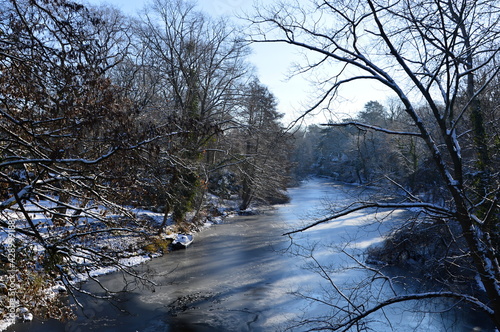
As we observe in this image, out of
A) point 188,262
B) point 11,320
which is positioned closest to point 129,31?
point 188,262

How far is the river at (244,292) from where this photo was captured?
29.6ft

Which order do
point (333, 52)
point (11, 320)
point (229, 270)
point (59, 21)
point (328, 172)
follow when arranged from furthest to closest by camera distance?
1. point (328, 172)
2. point (229, 270)
3. point (11, 320)
4. point (333, 52)
5. point (59, 21)

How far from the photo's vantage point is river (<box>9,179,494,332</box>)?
9.02 meters

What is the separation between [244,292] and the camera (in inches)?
472

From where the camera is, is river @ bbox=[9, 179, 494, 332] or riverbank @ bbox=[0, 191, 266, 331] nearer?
riverbank @ bbox=[0, 191, 266, 331]

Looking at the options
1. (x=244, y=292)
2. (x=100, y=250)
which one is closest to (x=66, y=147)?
(x=100, y=250)

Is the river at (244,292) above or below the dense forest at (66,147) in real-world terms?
below

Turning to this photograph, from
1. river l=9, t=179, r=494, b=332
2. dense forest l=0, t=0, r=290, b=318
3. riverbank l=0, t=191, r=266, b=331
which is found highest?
dense forest l=0, t=0, r=290, b=318

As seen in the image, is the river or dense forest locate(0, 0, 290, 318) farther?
the river

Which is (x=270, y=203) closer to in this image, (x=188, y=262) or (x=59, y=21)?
(x=188, y=262)

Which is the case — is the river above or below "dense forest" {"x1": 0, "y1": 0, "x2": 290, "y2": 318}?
below

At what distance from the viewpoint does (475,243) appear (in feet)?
17.1

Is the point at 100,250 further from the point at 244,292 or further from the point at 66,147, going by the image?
the point at 244,292

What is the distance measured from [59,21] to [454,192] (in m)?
5.68
